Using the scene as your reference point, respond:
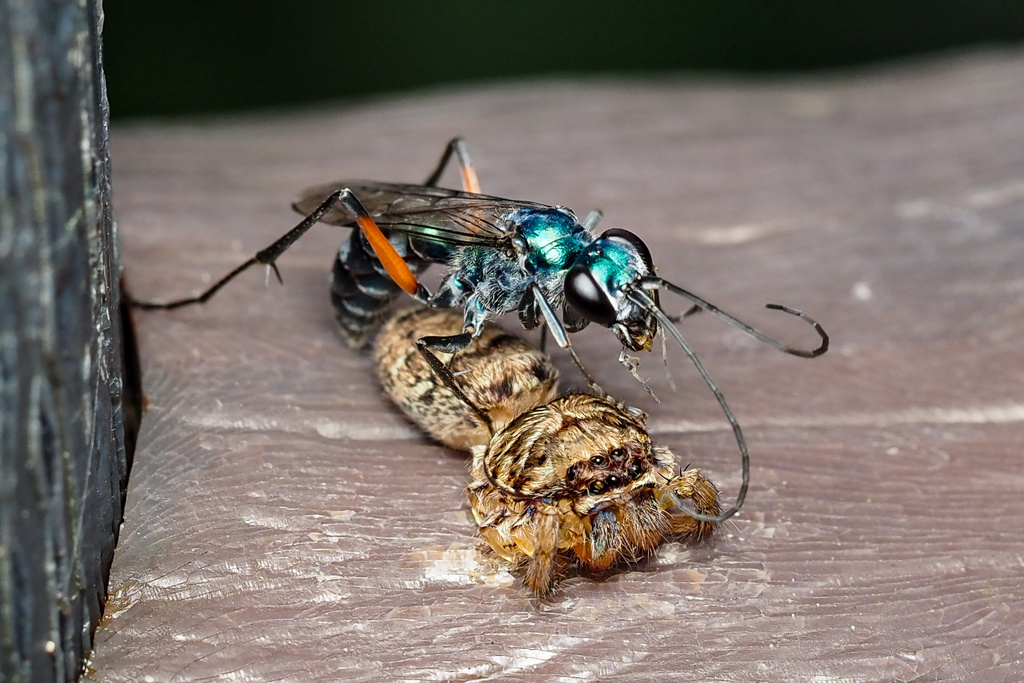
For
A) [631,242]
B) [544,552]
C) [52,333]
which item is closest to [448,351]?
[631,242]

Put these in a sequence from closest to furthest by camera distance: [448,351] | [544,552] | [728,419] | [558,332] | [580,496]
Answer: [544,552], [580,496], [728,419], [558,332], [448,351]

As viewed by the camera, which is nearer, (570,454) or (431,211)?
(570,454)

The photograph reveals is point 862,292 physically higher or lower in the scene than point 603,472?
higher

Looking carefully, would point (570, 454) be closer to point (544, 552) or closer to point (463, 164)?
point (544, 552)

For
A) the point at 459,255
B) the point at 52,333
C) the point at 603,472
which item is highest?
the point at 52,333

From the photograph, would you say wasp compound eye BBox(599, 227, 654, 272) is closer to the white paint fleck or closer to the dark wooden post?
the white paint fleck

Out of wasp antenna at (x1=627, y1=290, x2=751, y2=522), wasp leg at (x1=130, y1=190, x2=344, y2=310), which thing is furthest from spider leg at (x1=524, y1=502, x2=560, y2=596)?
wasp leg at (x1=130, y1=190, x2=344, y2=310)
